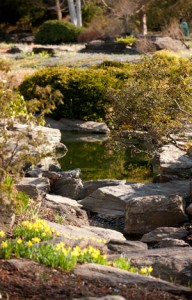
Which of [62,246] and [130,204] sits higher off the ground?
[62,246]

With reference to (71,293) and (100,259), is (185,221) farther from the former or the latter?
(71,293)

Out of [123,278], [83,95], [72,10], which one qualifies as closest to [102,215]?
[123,278]

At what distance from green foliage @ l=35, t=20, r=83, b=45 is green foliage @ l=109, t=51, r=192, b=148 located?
94.2 feet

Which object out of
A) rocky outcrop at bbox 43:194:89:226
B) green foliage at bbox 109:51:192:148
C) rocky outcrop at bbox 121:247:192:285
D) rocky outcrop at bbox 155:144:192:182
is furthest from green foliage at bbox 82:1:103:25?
rocky outcrop at bbox 121:247:192:285

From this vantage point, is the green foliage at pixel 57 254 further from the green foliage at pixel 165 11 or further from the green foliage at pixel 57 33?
the green foliage at pixel 165 11

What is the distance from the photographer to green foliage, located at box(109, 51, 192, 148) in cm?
1201

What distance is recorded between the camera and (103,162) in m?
15.2

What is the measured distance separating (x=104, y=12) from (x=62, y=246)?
143 feet

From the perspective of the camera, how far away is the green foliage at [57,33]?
41156 mm

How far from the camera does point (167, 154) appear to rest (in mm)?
12508

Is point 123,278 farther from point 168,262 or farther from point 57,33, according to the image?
point 57,33

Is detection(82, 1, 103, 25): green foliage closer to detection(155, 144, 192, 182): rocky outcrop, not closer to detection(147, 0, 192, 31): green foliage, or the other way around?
detection(147, 0, 192, 31): green foliage

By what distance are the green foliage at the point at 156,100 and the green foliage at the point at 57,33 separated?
2870 centimetres

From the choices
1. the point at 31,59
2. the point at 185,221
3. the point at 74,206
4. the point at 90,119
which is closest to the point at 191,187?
the point at 185,221
